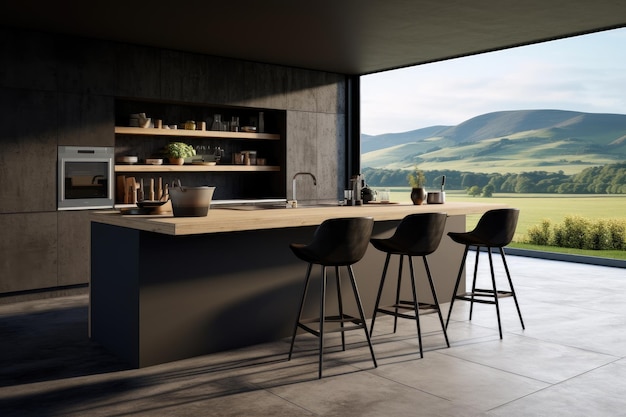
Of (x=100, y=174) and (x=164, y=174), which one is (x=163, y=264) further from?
(x=164, y=174)

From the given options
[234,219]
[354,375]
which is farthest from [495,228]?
[234,219]

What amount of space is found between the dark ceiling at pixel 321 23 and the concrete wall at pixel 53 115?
0.63ft

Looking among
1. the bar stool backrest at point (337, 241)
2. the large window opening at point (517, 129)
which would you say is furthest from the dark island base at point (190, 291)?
the large window opening at point (517, 129)

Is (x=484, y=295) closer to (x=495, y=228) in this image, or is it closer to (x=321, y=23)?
(x=495, y=228)

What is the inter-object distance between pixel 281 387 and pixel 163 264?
43.0 inches

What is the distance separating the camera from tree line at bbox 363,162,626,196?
1602 cm

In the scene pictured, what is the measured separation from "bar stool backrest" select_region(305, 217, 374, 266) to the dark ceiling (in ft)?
7.94

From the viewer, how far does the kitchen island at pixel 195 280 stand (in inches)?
144

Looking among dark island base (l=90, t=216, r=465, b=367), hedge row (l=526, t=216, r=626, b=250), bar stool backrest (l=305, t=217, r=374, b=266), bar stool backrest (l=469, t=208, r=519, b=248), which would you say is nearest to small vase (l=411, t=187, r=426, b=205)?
bar stool backrest (l=469, t=208, r=519, b=248)

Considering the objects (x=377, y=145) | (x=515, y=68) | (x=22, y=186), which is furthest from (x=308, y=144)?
(x=515, y=68)

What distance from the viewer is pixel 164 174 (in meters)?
7.45

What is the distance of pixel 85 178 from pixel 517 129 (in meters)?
16.4

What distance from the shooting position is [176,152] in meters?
7.18

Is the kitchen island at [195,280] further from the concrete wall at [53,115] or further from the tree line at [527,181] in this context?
the tree line at [527,181]
